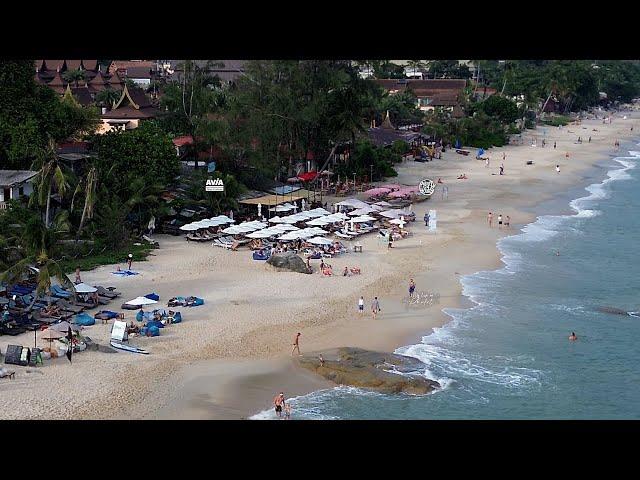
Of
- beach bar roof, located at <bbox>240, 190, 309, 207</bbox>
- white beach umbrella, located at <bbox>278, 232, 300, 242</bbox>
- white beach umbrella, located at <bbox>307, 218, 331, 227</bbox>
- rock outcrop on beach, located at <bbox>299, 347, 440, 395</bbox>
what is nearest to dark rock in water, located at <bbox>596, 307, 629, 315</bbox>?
rock outcrop on beach, located at <bbox>299, 347, 440, 395</bbox>

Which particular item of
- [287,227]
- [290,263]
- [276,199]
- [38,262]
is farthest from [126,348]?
[276,199]

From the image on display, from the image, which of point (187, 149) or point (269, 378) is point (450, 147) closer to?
point (187, 149)

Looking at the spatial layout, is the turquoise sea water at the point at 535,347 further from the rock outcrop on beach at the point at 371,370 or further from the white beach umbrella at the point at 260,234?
the white beach umbrella at the point at 260,234

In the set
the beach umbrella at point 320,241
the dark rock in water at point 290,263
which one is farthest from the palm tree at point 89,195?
the beach umbrella at point 320,241

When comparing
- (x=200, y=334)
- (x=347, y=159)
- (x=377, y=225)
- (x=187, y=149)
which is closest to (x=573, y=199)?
(x=347, y=159)

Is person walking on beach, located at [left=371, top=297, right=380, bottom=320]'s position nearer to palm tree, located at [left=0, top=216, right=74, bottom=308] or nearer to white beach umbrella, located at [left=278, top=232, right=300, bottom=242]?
white beach umbrella, located at [left=278, top=232, right=300, bottom=242]
